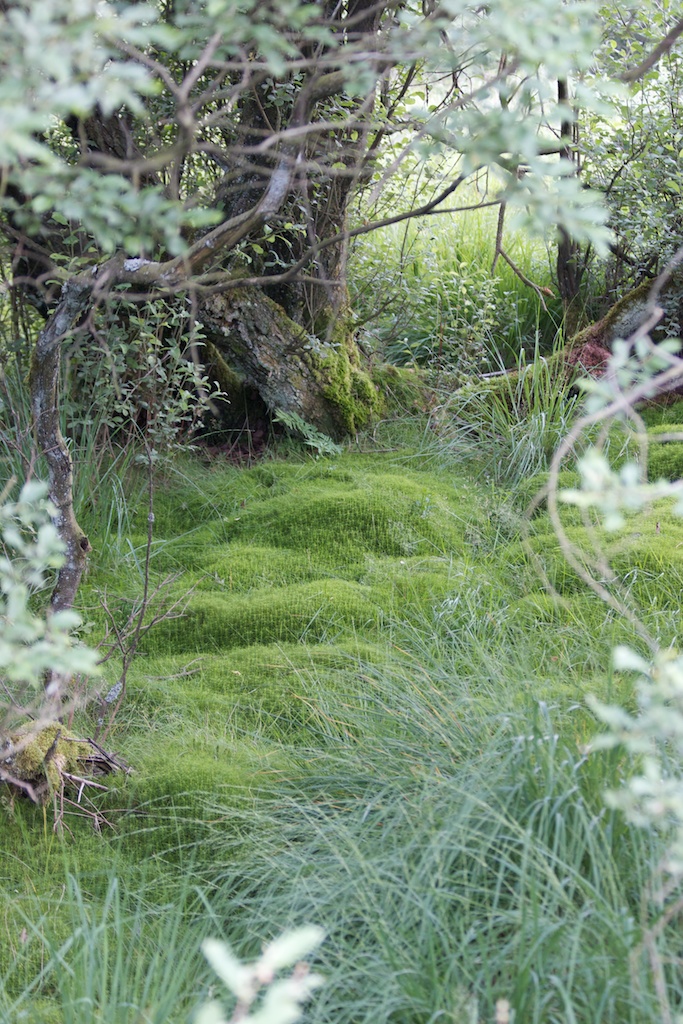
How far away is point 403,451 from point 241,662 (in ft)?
6.15

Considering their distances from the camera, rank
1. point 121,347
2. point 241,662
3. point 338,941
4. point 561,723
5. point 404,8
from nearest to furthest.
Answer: point 338,941
point 561,723
point 241,662
point 121,347
point 404,8

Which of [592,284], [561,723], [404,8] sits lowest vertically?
[561,723]

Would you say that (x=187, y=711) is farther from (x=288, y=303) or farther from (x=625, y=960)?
(x=288, y=303)

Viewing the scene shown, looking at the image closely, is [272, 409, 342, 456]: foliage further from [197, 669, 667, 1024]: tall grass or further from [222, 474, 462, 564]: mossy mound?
[197, 669, 667, 1024]: tall grass

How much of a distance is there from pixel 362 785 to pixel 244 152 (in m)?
1.59

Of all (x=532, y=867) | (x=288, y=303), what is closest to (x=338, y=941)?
(x=532, y=867)

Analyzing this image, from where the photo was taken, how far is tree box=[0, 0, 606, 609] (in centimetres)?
126

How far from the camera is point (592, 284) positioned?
5762 millimetres

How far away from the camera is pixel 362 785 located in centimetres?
243

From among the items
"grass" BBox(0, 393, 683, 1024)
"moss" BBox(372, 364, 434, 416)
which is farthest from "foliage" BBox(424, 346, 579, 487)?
"grass" BBox(0, 393, 683, 1024)

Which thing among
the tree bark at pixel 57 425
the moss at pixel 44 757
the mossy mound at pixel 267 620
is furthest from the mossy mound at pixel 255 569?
the moss at pixel 44 757

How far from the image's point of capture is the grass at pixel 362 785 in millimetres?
1807

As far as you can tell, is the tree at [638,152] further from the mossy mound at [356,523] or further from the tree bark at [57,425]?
the tree bark at [57,425]

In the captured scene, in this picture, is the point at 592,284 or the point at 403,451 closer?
the point at 403,451
